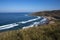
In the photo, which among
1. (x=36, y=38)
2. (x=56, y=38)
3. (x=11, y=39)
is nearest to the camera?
(x=11, y=39)

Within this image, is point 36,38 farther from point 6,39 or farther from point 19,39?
point 6,39

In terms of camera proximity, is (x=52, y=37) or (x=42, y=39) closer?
(x=42, y=39)

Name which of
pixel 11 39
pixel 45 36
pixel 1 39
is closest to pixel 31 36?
pixel 45 36

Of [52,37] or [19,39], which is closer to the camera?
[19,39]

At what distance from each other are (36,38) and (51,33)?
4.27ft

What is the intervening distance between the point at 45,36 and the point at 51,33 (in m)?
0.74

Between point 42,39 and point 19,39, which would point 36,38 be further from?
point 19,39

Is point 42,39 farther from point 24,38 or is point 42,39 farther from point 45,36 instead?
point 24,38

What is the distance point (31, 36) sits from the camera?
648 centimetres

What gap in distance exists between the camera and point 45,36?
6.60m

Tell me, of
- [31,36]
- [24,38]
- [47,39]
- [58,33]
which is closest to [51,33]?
[58,33]

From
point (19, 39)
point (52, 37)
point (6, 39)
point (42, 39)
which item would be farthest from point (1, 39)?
point (52, 37)

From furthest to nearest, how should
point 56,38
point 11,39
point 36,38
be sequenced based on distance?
1. point 56,38
2. point 36,38
3. point 11,39

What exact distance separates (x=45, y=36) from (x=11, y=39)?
1852mm
